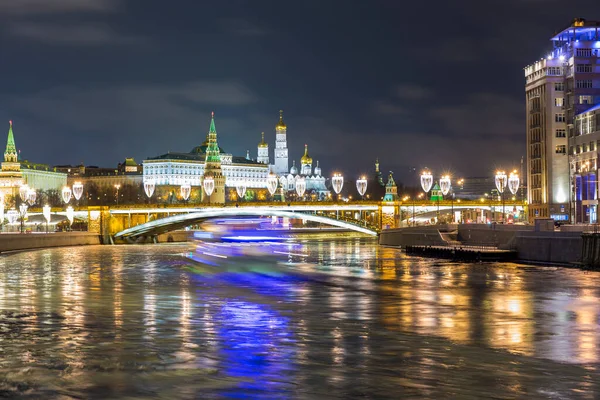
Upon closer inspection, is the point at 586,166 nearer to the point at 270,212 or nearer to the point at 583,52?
the point at 583,52

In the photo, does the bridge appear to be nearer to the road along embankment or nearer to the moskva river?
the road along embankment

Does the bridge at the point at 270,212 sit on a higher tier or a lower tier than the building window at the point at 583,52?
lower

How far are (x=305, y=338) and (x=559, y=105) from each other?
271 ft

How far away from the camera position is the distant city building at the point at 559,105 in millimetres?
96625

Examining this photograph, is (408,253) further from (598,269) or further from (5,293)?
(5,293)

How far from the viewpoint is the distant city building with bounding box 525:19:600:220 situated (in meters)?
96.6

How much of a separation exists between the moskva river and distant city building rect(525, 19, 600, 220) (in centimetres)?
5829

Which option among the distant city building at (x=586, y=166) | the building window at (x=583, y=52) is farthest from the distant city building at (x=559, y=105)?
the distant city building at (x=586, y=166)

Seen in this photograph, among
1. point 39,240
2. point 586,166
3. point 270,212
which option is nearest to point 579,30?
point 586,166

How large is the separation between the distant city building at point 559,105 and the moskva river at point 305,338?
58.3m

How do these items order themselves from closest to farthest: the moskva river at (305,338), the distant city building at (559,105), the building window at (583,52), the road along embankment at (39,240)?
1. the moskva river at (305,338)
2. the road along embankment at (39,240)
3. the distant city building at (559,105)
4. the building window at (583,52)

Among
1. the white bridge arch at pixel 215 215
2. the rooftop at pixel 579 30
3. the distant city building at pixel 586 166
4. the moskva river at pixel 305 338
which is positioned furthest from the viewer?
the rooftop at pixel 579 30

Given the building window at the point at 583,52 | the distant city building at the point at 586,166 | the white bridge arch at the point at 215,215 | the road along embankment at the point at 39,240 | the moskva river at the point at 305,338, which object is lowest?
the moskva river at the point at 305,338

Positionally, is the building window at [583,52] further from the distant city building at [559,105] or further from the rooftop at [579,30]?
the rooftop at [579,30]
